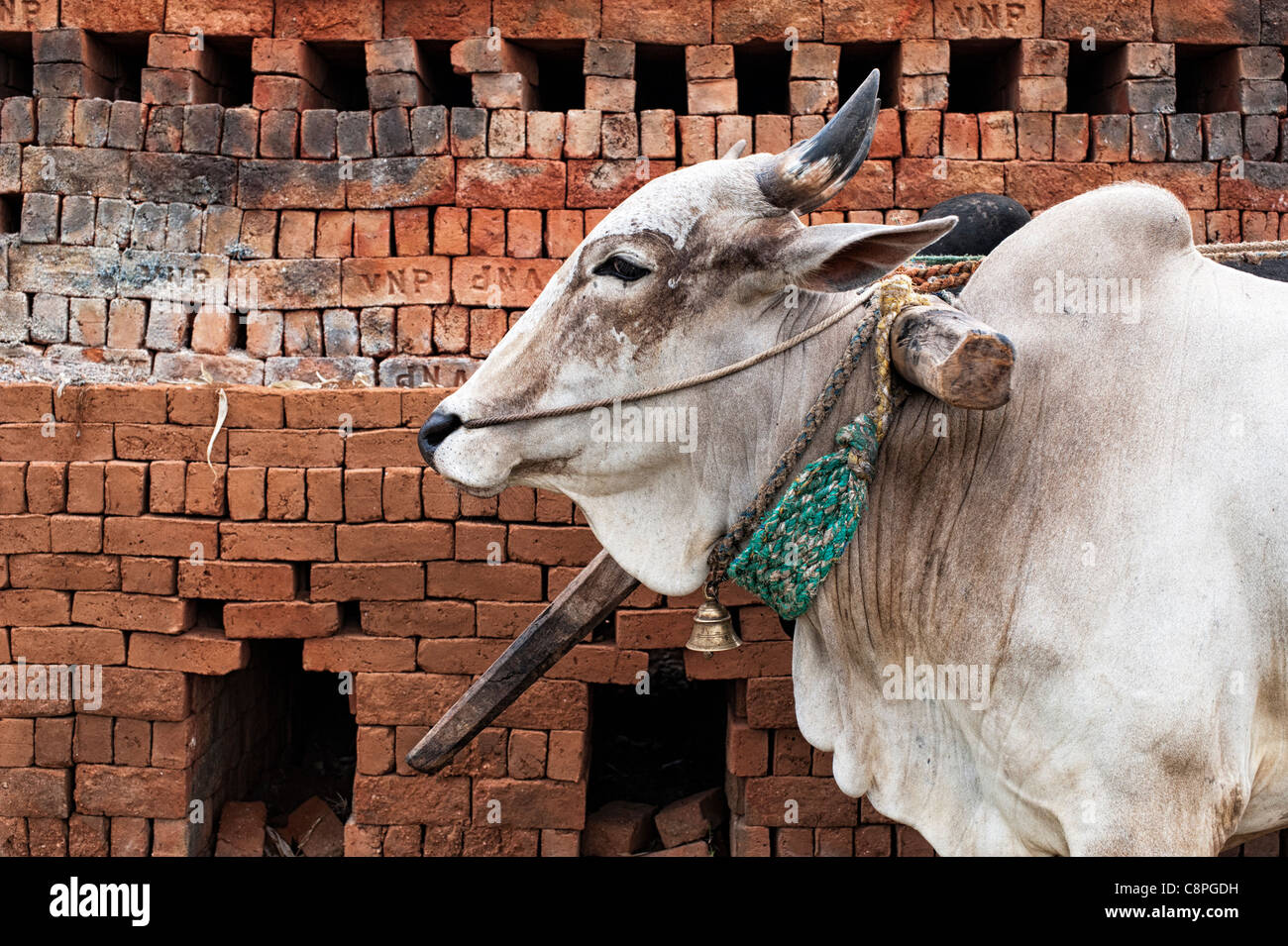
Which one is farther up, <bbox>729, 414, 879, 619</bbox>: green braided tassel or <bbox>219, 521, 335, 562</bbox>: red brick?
<bbox>729, 414, 879, 619</bbox>: green braided tassel

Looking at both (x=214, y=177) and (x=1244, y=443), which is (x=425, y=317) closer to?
(x=214, y=177)

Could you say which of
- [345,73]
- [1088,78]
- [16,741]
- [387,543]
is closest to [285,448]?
[387,543]

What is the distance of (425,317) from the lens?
4.71 m

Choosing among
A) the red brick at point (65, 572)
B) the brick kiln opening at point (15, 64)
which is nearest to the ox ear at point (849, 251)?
the red brick at point (65, 572)

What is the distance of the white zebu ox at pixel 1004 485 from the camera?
1.92m

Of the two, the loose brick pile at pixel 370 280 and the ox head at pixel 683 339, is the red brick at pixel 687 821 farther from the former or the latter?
the ox head at pixel 683 339

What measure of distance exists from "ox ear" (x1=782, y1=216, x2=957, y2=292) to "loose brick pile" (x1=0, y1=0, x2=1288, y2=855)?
2527mm

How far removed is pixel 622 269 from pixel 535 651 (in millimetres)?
1163

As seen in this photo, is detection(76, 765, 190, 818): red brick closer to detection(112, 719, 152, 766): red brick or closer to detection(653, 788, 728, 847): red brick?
detection(112, 719, 152, 766): red brick

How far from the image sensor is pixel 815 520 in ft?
6.96

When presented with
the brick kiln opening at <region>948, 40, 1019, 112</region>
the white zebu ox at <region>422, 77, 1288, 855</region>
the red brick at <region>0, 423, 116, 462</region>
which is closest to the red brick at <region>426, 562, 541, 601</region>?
the red brick at <region>0, 423, 116, 462</region>

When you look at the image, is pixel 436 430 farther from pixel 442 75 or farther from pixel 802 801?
pixel 442 75

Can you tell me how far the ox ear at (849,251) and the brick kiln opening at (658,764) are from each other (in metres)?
2.99

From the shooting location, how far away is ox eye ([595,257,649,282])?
221cm
